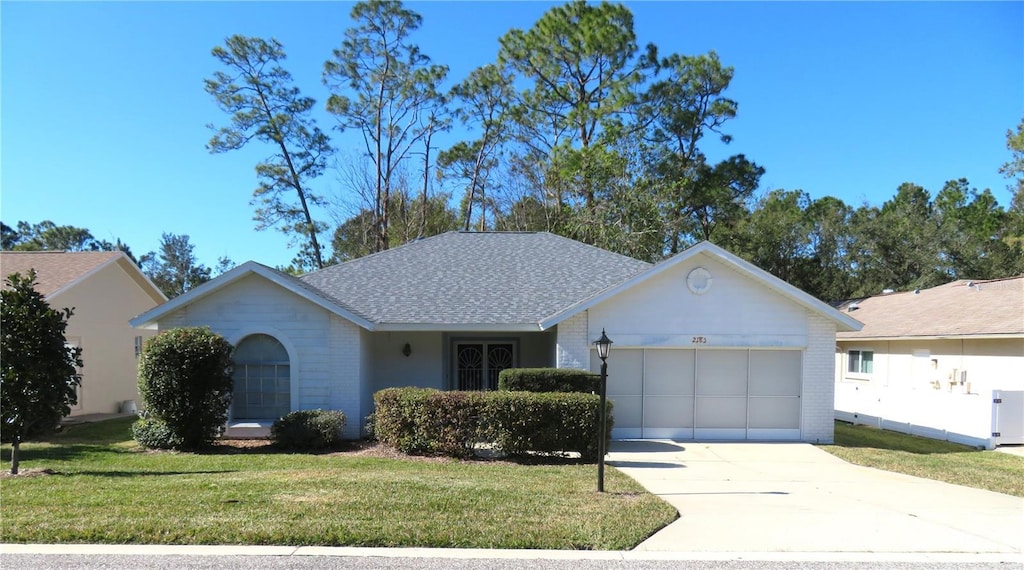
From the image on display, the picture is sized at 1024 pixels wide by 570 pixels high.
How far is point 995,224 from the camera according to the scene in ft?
131

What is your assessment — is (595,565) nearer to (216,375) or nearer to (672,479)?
(672,479)

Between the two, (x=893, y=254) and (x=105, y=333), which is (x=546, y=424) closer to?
(x=105, y=333)

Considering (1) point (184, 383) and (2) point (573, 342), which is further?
(2) point (573, 342)

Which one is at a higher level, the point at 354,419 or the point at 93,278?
the point at 93,278

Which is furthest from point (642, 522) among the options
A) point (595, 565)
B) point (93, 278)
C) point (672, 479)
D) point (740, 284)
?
point (93, 278)

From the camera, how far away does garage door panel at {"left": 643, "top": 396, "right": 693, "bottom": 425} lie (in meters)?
13.7

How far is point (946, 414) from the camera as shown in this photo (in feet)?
48.8

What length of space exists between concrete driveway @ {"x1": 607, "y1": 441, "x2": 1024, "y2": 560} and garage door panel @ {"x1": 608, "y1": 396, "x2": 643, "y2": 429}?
1899 millimetres

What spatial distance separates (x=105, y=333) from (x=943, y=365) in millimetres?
24533

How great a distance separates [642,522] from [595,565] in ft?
4.55

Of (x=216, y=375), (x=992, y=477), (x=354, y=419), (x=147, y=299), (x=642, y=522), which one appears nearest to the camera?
(x=642, y=522)

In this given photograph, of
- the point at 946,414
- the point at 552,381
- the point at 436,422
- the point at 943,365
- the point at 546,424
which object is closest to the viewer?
the point at 546,424

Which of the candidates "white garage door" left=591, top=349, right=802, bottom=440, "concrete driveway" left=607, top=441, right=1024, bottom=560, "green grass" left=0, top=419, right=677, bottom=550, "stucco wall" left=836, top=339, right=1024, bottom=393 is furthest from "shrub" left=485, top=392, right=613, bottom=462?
"stucco wall" left=836, top=339, right=1024, bottom=393

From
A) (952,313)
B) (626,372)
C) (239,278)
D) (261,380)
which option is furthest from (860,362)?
(239,278)
